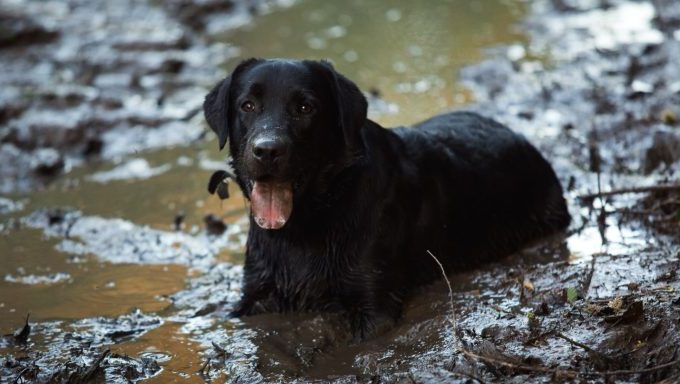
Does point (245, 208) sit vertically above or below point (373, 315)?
above

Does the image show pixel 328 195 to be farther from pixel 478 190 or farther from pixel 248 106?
pixel 478 190

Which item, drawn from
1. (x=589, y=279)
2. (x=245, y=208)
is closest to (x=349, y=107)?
(x=589, y=279)

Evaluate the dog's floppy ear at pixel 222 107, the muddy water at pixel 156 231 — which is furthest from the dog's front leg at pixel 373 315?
the dog's floppy ear at pixel 222 107

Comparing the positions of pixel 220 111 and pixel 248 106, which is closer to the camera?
pixel 248 106

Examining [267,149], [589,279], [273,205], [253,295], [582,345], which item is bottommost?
[582,345]

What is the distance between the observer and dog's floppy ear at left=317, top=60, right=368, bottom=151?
5.67 metres

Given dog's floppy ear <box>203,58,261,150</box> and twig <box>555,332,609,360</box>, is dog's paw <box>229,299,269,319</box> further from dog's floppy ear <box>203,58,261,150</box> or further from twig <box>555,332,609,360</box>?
twig <box>555,332,609,360</box>

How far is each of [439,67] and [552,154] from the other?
4.04 m

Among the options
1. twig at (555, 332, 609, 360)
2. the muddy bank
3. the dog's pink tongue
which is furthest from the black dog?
the muddy bank

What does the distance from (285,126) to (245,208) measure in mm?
A: 2807

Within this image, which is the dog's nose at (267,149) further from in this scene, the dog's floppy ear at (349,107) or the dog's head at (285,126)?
the dog's floppy ear at (349,107)

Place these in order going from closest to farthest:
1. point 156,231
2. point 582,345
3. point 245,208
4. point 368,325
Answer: point 582,345
point 368,325
point 156,231
point 245,208

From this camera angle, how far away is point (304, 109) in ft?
18.3

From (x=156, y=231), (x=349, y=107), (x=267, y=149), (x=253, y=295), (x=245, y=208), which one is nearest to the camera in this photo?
(x=267, y=149)
